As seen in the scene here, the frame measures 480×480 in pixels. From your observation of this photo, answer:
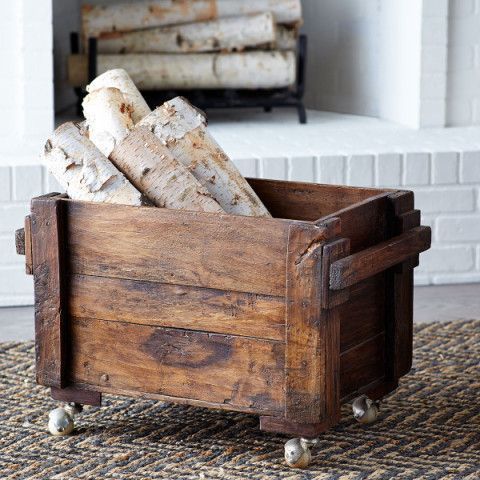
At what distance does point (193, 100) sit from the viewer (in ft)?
11.0

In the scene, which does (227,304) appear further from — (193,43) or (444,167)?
(193,43)

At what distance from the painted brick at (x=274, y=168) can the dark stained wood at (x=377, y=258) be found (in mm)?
961

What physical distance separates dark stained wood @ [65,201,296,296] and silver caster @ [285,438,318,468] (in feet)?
0.82

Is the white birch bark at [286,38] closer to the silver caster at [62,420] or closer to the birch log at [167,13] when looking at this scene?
the birch log at [167,13]

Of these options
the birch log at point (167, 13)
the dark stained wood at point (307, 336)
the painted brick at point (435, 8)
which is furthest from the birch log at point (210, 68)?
the dark stained wood at point (307, 336)

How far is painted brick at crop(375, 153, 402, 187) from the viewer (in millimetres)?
2873

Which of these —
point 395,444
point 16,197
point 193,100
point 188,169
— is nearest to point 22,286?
point 16,197

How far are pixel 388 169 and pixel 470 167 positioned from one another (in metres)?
0.23

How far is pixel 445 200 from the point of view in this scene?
2930 millimetres

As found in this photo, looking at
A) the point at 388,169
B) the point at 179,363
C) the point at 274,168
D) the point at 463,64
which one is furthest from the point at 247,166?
the point at 179,363

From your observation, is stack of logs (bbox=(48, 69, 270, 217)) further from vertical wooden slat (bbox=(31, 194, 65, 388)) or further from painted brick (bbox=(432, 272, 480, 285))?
painted brick (bbox=(432, 272, 480, 285))

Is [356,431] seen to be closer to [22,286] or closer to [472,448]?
[472,448]

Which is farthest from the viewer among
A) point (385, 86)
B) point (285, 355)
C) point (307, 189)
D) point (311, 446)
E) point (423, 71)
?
point (385, 86)

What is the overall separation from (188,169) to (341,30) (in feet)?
6.22
